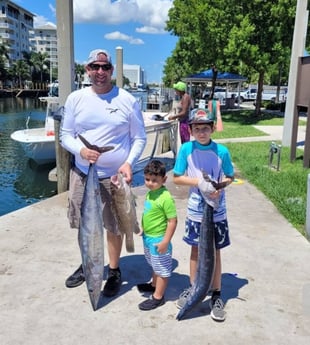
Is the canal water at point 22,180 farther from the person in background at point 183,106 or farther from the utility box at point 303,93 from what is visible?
the utility box at point 303,93

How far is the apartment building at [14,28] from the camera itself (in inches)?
3903

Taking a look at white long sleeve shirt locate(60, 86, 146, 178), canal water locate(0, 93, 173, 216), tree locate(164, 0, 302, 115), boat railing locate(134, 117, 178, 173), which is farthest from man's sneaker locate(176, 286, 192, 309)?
tree locate(164, 0, 302, 115)

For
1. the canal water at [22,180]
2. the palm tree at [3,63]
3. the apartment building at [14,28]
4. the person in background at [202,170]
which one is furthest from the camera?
the apartment building at [14,28]

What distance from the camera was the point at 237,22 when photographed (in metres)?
20.7

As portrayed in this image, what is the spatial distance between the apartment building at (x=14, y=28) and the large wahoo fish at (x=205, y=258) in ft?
331

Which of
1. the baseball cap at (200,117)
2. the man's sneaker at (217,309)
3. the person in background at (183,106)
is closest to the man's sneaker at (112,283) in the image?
the man's sneaker at (217,309)

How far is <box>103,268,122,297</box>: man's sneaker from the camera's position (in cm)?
347

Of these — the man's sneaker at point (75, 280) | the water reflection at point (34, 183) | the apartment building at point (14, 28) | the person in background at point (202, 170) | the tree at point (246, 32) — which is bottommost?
the water reflection at point (34, 183)

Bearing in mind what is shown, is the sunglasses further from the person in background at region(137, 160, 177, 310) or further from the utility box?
the utility box

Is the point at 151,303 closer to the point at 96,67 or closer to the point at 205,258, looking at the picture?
the point at 205,258

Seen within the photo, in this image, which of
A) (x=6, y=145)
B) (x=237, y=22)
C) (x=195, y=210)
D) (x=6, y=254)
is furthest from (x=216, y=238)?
(x=237, y=22)

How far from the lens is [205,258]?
2.97m

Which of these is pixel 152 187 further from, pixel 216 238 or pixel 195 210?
pixel 216 238

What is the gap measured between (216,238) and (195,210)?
0.27 m
